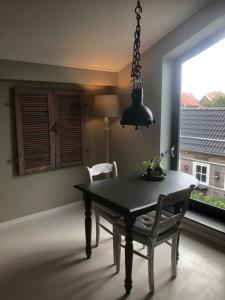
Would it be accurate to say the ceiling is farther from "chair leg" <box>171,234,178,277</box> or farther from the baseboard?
"chair leg" <box>171,234,178,277</box>

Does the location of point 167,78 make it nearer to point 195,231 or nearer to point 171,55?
point 171,55

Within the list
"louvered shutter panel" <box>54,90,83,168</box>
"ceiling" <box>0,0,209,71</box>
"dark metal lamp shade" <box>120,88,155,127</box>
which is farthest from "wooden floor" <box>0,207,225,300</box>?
"ceiling" <box>0,0,209,71</box>

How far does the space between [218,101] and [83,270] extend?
230cm

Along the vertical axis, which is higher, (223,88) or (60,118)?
(223,88)

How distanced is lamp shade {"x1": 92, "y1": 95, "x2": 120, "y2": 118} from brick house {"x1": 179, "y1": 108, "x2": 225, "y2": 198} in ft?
3.01

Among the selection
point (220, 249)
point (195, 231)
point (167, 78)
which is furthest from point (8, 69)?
point (220, 249)

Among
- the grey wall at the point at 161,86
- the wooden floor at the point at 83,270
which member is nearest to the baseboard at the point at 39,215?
the wooden floor at the point at 83,270

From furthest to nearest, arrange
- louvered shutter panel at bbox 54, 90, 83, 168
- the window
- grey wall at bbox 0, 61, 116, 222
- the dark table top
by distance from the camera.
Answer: louvered shutter panel at bbox 54, 90, 83, 168, the window, grey wall at bbox 0, 61, 116, 222, the dark table top

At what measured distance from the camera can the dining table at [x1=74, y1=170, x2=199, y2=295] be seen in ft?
6.37

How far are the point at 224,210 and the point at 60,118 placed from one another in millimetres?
2377

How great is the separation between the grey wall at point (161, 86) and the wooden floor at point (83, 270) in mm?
1195

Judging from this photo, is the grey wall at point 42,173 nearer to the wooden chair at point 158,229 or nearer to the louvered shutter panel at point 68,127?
the louvered shutter panel at point 68,127

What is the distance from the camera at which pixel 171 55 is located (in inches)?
122

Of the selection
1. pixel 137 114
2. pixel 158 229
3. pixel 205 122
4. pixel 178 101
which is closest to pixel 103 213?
pixel 158 229
